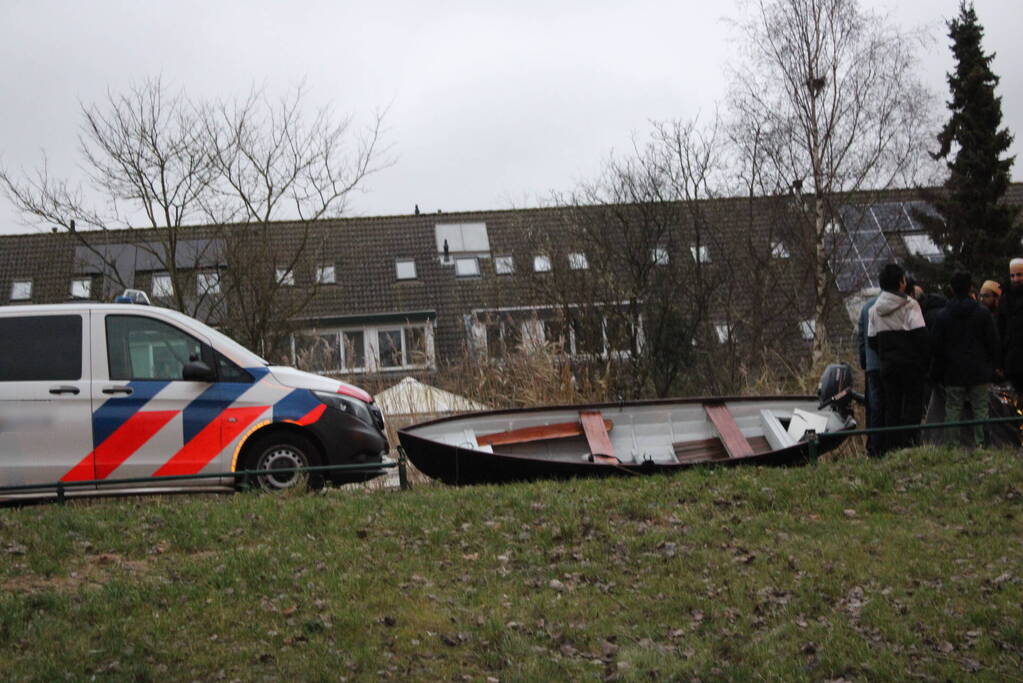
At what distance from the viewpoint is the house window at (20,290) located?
126 feet

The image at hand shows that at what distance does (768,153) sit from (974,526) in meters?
23.0

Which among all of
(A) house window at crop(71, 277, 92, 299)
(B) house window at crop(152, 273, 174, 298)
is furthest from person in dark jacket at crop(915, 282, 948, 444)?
(A) house window at crop(71, 277, 92, 299)

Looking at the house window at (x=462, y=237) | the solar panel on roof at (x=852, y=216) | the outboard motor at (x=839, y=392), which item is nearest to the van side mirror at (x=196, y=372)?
the outboard motor at (x=839, y=392)

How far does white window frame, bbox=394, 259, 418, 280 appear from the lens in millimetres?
41125

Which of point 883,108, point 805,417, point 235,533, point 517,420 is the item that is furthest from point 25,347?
point 883,108

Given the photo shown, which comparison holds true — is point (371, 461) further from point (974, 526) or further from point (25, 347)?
point (974, 526)

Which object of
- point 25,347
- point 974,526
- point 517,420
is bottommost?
point 974,526

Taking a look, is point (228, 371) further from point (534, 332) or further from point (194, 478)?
point (534, 332)

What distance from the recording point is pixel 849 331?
34.8 m

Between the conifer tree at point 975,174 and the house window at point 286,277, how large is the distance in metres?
18.7

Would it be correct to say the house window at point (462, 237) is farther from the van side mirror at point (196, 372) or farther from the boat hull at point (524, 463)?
the van side mirror at point (196, 372)

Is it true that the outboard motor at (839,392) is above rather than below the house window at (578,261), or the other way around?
below

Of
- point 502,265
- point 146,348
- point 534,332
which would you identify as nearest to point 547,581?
point 146,348

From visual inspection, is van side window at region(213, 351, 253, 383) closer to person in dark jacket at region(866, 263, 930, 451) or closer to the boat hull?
the boat hull
